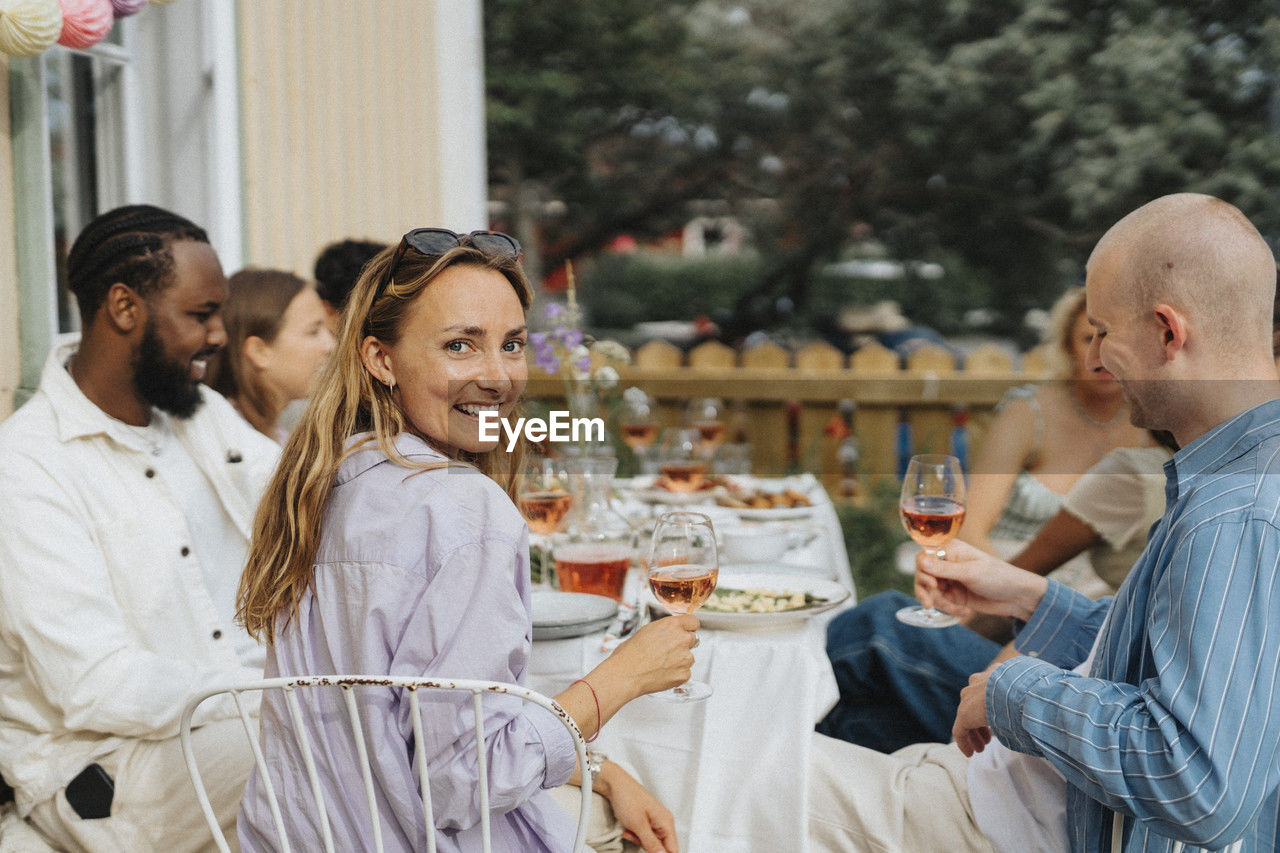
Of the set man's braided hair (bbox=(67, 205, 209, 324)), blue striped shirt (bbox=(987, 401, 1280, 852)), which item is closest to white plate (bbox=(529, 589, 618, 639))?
blue striped shirt (bbox=(987, 401, 1280, 852))

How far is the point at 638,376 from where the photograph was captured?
721 cm

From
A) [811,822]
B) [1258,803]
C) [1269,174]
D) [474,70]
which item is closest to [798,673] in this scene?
[811,822]

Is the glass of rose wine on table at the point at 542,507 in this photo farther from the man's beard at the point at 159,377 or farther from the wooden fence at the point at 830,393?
the wooden fence at the point at 830,393

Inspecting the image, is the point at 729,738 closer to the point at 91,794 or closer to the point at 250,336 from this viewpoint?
the point at 91,794

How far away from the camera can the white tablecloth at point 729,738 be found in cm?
173

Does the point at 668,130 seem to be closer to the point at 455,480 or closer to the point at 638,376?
the point at 638,376

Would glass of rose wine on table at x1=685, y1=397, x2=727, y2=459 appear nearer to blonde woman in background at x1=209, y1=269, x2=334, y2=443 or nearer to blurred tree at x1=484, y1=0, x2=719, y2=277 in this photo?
blonde woman in background at x1=209, y1=269, x2=334, y2=443

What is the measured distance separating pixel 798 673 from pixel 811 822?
235 mm

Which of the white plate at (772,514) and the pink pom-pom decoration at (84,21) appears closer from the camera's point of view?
the pink pom-pom decoration at (84,21)

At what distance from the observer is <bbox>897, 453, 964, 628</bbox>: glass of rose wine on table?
202 cm

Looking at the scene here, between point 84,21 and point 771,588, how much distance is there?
5.96 feet

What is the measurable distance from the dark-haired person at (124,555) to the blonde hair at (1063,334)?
Answer: 2337 millimetres

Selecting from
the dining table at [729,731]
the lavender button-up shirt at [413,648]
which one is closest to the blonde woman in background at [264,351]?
the dining table at [729,731]

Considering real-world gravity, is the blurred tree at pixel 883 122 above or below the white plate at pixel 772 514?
above
